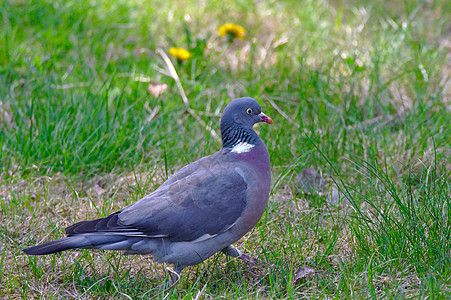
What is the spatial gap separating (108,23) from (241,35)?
1.40 m

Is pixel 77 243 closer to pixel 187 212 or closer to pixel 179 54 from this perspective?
pixel 187 212

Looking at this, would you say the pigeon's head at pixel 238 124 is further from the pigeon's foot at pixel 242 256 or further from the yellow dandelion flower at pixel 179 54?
the yellow dandelion flower at pixel 179 54

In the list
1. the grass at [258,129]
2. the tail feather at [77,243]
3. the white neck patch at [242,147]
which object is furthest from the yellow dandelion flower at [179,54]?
the tail feather at [77,243]

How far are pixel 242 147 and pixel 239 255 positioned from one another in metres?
0.60

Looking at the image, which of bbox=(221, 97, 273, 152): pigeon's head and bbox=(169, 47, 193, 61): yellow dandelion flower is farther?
bbox=(169, 47, 193, 61): yellow dandelion flower

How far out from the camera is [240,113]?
3.40 metres

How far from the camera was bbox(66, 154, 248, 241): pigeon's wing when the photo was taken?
3.03 metres

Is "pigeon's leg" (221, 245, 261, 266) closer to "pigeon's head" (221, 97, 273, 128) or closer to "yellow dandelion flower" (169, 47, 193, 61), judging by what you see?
"pigeon's head" (221, 97, 273, 128)

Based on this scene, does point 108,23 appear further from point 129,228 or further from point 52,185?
point 129,228

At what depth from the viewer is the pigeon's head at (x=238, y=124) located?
3.36m

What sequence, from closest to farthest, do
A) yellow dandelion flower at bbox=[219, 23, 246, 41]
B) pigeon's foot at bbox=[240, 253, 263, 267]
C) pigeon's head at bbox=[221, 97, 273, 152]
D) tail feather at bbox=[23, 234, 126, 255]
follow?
tail feather at bbox=[23, 234, 126, 255] → pigeon's foot at bbox=[240, 253, 263, 267] → pigeon's head at bbox=[221, 97, 273, 152] → yellow dandelion flower at bbox=[219, 23, 246, 41]

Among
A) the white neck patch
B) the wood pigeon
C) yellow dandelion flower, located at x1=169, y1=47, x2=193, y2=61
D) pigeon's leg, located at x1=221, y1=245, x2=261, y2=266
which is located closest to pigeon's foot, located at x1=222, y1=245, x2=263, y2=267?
pigeon's leg, located at x1=221, y1=245, x2=261, y2=266

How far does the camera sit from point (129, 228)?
303 centimetres

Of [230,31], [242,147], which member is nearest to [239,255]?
[242,147]
